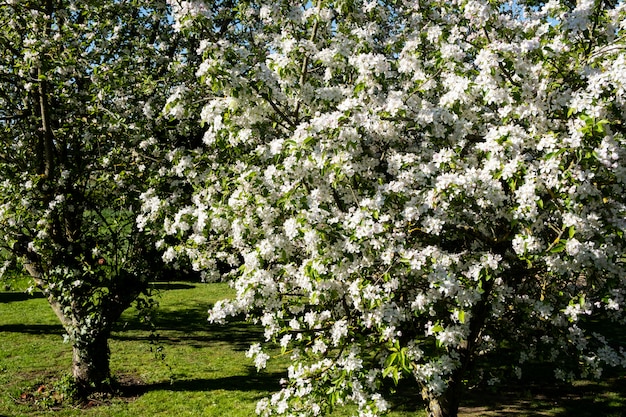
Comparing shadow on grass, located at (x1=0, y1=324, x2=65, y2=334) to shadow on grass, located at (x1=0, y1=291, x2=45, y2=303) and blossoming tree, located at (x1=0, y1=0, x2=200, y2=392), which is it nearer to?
shadow on grass, located at (x1=0, y1=291, x2=45, y2=303)

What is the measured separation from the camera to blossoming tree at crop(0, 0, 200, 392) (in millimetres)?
10078

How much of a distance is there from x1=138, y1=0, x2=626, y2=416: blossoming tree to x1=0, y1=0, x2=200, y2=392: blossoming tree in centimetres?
353

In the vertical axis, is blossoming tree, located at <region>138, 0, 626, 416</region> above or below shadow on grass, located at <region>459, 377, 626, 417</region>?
above

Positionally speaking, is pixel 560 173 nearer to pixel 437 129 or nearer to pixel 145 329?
pixel 437 129

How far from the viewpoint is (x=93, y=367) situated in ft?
39.0

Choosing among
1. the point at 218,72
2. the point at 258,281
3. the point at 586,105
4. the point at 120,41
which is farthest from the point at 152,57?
Answer: the point at 586,105

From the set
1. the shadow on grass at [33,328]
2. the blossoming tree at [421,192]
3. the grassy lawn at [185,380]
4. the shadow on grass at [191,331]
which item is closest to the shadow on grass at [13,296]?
the grassy lawn at [185,380]

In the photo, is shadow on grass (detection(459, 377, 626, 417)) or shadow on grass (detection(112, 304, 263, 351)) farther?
shadow on grass (detection(112, 304, 263, 351))

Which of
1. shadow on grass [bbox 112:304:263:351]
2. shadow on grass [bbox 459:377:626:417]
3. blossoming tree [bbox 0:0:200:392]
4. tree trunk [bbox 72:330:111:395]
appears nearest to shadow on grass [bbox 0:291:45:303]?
shadow on grass [bbox 112:304:263:351]

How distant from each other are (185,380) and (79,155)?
6.42 m

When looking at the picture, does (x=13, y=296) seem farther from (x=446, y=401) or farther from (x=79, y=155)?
(x=446, y=401)

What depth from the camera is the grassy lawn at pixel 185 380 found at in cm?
1106

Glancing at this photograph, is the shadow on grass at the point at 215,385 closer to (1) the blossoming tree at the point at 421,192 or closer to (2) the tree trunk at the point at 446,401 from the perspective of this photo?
(2) the tree trunk at the point at 446,401

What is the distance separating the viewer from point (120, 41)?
12.2 m
